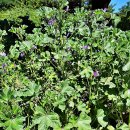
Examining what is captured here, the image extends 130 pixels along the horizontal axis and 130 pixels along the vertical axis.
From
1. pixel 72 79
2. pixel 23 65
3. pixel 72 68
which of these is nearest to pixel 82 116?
pixel 72 79

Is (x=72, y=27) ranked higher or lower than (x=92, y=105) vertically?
higher

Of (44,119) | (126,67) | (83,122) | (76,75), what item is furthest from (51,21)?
(44,119)

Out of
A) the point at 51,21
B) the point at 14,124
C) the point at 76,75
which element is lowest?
the point at 14,124

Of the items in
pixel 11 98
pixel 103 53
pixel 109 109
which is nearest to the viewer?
pixel 11 98

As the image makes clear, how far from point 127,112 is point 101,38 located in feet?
1.87

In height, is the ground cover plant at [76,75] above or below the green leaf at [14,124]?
above

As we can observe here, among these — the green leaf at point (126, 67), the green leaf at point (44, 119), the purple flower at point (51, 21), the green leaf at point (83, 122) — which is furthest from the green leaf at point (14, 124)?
the purple flower at point (51, 21)

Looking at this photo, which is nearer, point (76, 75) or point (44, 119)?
point (44, 119)

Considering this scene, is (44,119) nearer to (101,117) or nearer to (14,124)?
(14,124)

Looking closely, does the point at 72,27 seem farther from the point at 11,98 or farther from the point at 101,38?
the point at 11,98

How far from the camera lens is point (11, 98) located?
7.14 feet

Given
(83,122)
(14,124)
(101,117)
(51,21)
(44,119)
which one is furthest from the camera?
(51,21)

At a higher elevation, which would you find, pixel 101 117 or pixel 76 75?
pixel 76 75

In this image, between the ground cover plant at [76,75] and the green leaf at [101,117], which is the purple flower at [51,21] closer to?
the ground cover plant at [76,75]
